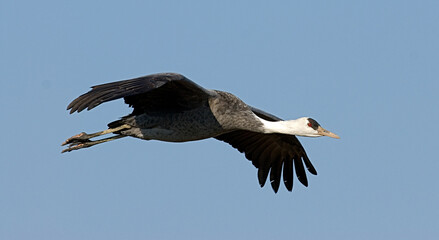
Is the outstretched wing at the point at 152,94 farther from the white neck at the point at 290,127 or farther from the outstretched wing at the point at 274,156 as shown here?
the outstretched wing at the point at 274,156

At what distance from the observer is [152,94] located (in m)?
11.2

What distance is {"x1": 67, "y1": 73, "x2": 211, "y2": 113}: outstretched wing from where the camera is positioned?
9602mm

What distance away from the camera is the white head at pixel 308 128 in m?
11.3

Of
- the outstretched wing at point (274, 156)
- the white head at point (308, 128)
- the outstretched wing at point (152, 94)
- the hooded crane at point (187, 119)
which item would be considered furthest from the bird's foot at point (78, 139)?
the white head at point (308, 128)

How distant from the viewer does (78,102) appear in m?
9.63

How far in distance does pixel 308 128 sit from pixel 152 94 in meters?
2.29

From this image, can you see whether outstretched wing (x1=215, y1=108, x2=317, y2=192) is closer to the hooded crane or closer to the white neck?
the hooded crane

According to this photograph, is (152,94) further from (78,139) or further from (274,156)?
(274,156)

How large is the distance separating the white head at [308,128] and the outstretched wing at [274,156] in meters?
2.00

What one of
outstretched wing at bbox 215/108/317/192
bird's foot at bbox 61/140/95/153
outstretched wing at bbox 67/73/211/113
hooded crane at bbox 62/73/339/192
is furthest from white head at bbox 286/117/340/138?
bird's foot at bbox 61/140/95/153

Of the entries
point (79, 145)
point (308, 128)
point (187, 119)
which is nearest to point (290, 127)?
→ point (308, 128)

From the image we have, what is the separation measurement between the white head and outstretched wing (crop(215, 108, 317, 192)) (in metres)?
2.00

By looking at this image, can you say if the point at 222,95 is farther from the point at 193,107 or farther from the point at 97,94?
the point at 97,94

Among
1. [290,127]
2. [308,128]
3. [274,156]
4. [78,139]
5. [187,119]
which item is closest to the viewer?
[187,119]
